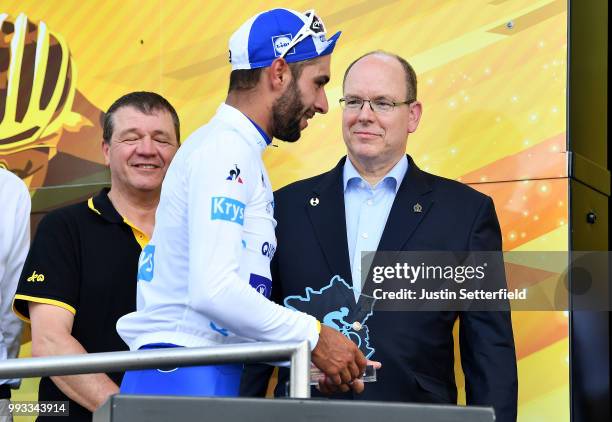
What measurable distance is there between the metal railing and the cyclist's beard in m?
1.04

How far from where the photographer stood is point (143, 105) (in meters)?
4.36

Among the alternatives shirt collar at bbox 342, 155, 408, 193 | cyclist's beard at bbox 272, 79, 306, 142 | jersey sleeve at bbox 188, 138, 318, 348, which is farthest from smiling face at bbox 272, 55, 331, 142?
shirt collar at bbox 342, 155, 408, 193

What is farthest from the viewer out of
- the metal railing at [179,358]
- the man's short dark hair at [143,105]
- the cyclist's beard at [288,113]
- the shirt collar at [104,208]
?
the man's short dark hair at [143,105]

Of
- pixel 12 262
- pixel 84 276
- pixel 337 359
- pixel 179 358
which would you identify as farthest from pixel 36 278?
pixel 179 358

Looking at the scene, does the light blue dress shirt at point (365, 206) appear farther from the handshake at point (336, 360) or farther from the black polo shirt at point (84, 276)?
the handshake at point (336, 360)

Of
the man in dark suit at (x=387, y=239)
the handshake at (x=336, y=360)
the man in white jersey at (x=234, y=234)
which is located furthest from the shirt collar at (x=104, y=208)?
the handshake at (x=336, y=360)

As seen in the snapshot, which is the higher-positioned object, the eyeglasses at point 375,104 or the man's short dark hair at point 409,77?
the man's short dark hair at point 409,77

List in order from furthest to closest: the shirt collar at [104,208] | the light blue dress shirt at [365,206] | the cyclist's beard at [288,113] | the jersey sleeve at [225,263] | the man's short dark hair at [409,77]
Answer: the shirt collar at [104,208], the man's short dark hair at [409,77], the light blue dress shirt at [365,206], the cyclist's beard at [288,113], the jersey sleeve at [225,263]

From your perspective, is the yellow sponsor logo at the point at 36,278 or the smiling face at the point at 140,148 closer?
the yellow sponsor logo at the point at 36,278

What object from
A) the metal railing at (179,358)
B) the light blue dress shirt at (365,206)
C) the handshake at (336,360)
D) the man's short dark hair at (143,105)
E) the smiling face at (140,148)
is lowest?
the metal railing at (179,358)

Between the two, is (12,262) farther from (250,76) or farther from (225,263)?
(225,263)

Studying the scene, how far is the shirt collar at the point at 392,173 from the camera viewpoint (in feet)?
13.1

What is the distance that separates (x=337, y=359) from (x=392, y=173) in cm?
120

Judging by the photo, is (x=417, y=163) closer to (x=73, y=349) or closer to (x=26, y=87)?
(x=73, y=349)
